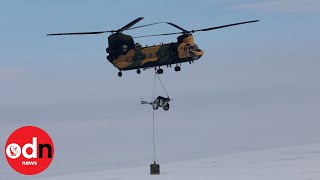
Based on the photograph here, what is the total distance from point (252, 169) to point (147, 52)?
51433 millimetres

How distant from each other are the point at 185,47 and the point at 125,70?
8.19 metres

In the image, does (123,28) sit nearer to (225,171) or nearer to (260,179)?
(260,179)

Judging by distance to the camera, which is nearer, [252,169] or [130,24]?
[130,24]

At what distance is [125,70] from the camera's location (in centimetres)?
8275

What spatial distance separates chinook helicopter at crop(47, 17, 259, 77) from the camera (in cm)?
7881

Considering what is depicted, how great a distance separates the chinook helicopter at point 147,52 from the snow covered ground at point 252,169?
110 ft

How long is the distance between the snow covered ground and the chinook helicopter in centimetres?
3351

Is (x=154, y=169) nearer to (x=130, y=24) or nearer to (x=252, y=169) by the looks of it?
(x=130, y=24)

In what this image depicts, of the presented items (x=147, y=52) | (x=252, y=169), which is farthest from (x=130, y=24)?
(x=252, y=169)

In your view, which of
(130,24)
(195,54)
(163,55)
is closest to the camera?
(195,54)

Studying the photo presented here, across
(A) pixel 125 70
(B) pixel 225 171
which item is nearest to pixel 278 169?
(B) pixel 225 171

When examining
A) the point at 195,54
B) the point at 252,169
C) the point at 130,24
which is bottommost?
the point at 252,169

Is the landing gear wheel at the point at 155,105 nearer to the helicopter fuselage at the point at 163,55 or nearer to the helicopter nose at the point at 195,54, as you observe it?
the helicopter fuselage at the point at 163,55

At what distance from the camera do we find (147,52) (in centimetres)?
8088
